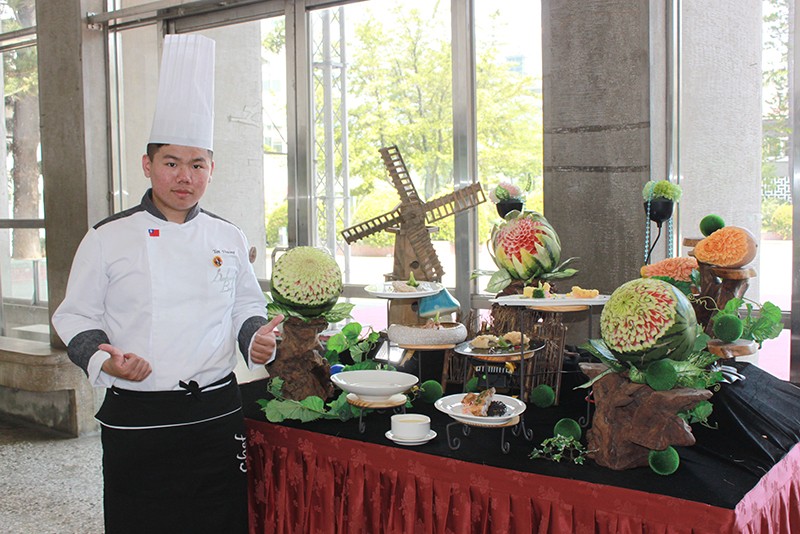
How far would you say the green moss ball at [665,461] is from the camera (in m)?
1.74

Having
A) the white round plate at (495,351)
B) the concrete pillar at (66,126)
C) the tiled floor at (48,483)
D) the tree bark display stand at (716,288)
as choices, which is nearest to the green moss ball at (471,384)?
the white round plate at (495,351)

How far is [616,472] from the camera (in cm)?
177

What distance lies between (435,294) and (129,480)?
3.60 ft

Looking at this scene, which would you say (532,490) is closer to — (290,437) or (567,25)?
(290,437)

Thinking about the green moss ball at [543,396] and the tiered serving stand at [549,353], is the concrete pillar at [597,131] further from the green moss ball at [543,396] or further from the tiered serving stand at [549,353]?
the green moss ball at [543,396]

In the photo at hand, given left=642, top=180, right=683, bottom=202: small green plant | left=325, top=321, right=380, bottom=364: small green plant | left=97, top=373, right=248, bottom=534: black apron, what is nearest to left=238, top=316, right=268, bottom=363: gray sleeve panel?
left=97, top=373, right=248, bottom=534: black apron

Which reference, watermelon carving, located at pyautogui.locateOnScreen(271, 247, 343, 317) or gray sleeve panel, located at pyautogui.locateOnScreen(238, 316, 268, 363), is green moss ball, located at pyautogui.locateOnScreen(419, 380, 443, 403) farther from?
gray sleeve panel, located at pyautogui.locateOnScreen(238, 316, 268, 363)

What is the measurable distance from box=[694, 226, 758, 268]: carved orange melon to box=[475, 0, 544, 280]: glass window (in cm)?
177

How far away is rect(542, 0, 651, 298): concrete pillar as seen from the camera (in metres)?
3.35

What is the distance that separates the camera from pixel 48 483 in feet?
13.9

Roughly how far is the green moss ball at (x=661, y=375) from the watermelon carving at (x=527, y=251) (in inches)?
31.8

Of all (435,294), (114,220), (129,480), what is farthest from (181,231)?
(435,294)

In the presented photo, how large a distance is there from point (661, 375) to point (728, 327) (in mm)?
462

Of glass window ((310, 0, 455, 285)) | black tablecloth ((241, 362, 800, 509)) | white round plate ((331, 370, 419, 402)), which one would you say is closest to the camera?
black tablecloth ((241, 362, 800, 509))
